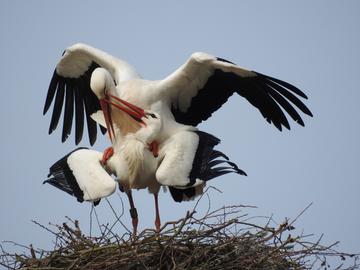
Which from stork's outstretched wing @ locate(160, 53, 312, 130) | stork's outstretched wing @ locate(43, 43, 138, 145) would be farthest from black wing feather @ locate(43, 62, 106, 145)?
stork's outstretched wing @ locate(160, 53, 312, 130)

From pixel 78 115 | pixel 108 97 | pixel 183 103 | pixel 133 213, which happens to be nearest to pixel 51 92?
pixel 78 115

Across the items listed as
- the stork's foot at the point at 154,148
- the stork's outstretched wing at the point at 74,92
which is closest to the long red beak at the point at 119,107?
the stork's foot at the point at 154,148

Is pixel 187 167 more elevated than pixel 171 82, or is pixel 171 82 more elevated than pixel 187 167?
pixel 171 82

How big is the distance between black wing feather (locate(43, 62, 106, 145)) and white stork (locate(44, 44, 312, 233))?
55 cm

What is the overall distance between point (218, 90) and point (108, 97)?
3.34 ft

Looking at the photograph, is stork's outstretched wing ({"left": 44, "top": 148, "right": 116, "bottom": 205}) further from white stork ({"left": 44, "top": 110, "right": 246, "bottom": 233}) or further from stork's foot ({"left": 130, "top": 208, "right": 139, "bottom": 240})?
stork's foot ({"left": 130, "top": 208, "right": 139, "bottom": 240})

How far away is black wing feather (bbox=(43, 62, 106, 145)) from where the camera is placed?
9.00 meters

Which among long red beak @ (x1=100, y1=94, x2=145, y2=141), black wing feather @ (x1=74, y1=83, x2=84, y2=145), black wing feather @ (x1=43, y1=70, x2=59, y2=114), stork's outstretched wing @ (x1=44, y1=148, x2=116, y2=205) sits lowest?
stork's outstretched wing @ (x1=44, y1=148, x2=116, y2=205)

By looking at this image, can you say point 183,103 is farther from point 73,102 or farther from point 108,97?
point 73,102

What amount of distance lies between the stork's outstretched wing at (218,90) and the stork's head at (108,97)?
449mm

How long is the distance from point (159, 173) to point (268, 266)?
1199mm

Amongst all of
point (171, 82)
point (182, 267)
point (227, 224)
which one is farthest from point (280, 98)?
point (182, 267)

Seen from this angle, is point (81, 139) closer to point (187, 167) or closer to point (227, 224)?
point (187, 167)

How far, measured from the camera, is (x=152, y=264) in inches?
258
